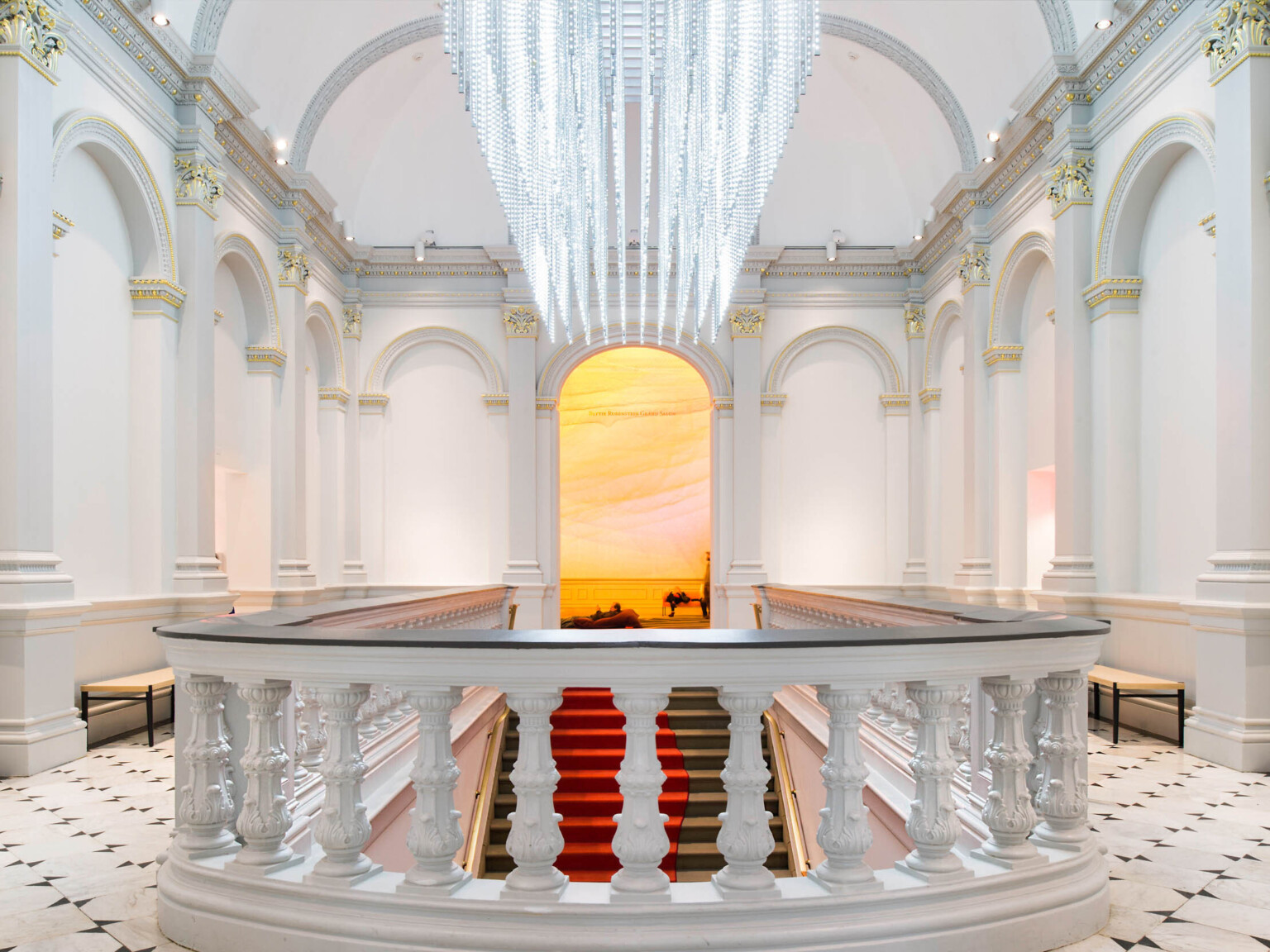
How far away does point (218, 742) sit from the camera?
11.1 ft

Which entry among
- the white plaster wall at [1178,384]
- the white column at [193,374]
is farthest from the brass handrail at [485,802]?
the white plaster wall at [1178,384]

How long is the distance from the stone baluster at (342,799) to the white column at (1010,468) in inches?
421

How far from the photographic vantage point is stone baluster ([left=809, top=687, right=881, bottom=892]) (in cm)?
299

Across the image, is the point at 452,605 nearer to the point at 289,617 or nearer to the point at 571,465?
the point at 289,617

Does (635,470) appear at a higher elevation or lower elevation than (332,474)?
higher

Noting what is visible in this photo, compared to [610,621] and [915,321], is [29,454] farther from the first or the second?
[915,321]

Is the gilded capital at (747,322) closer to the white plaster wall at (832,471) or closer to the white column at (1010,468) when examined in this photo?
the white plaster wall at (832,471)


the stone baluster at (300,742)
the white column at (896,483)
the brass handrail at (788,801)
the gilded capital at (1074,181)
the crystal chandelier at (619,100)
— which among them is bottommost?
the brass handrail at (788,801)

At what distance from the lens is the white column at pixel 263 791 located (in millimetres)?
3207

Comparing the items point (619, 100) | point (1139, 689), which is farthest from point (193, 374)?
point (1139, 689)

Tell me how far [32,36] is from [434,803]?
285 inches

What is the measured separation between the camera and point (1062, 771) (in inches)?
136

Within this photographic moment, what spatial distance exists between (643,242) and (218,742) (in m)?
7.50

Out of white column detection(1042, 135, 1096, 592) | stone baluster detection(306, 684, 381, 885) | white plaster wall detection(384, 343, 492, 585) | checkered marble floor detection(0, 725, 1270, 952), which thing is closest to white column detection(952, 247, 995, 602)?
white column detection(1042, 135, 1096, 592)
